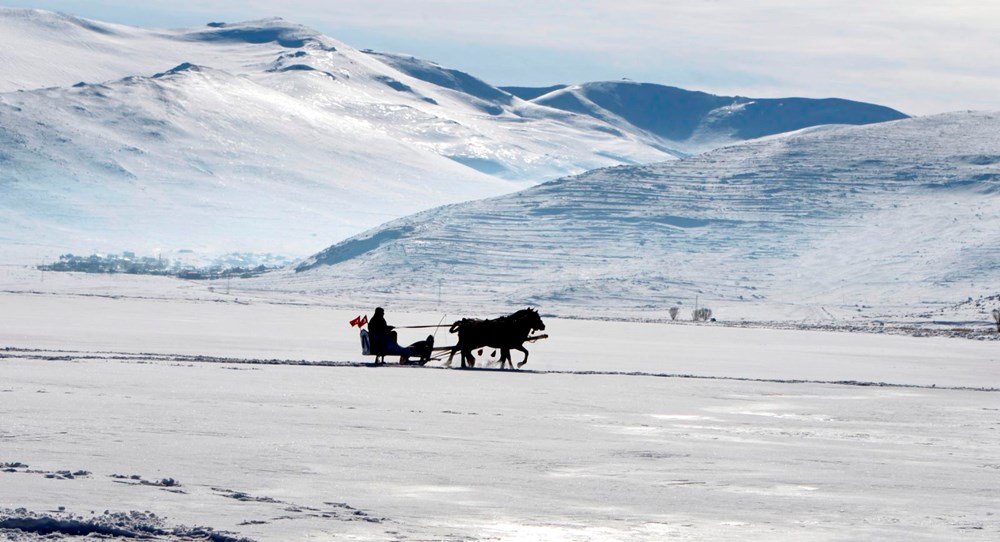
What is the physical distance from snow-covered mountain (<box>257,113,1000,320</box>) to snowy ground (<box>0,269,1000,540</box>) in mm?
60334

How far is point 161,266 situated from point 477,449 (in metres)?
148

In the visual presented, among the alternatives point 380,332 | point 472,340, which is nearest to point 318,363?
point 380,332

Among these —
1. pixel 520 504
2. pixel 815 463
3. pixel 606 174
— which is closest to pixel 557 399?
pixel 815 463

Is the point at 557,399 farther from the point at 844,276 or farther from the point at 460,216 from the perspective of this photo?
the point at 460,216

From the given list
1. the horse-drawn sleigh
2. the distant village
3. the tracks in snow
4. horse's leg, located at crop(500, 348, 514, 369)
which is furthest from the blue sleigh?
the distant village

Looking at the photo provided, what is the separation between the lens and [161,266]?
516ft

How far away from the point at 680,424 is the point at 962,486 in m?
5.01

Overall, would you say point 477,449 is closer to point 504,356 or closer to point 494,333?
point 494,333

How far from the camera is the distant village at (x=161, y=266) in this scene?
123625 mm

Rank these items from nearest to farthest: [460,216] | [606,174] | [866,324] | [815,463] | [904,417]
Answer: [815,463]
[904,417]
[866,324]
[460,216]
[606,174]

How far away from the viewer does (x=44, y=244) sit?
Answer: 187 meters

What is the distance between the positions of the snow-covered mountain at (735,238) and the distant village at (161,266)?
893cm

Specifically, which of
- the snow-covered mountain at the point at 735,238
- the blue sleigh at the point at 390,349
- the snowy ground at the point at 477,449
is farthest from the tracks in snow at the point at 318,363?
the snow-covered mountain at the point at 735,238

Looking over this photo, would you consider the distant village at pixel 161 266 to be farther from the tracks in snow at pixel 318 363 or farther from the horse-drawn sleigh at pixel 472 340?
the horse-drawn sleigh at pixel 472 340
